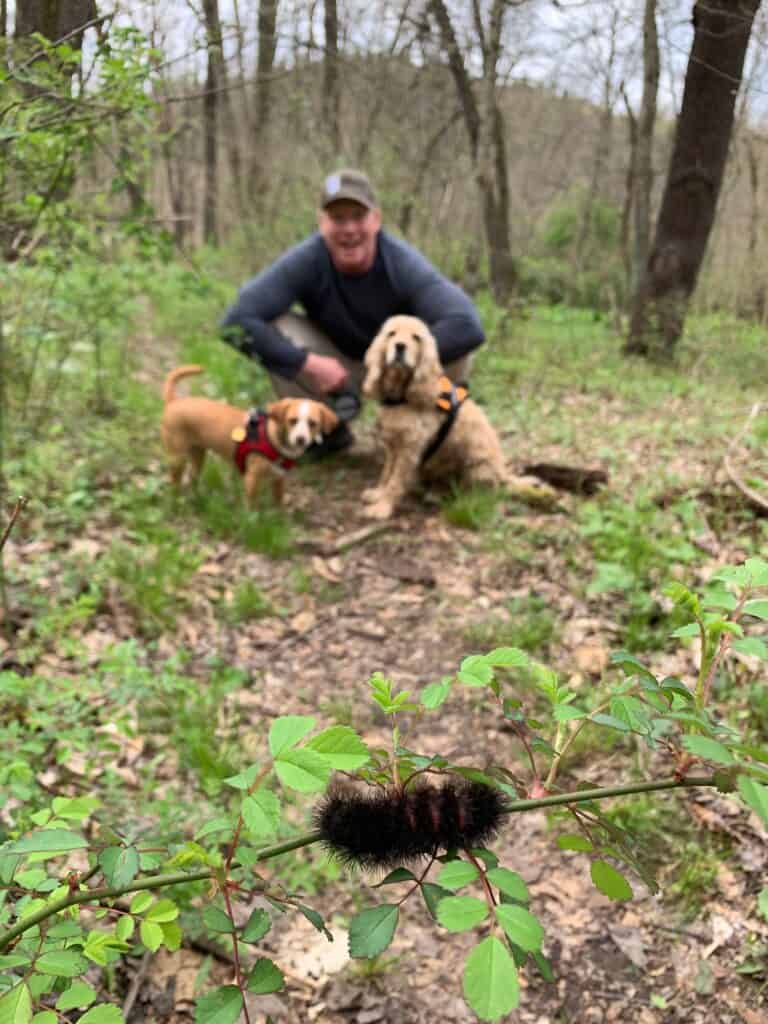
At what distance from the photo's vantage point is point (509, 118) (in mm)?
10594

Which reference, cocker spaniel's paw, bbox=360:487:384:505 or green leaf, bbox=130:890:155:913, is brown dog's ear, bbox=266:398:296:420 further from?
green leaf, bbox=130:890:155:913

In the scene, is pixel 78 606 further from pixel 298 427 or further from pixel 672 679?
pixel 672 679

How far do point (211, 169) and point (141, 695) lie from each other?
12452mm

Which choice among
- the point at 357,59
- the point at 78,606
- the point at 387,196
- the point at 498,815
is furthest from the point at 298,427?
the point at 387,196

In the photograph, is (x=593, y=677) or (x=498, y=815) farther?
(x=593, y=677)

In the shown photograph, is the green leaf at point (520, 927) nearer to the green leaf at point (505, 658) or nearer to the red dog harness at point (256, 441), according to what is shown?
the green leaf at point (505, 658)

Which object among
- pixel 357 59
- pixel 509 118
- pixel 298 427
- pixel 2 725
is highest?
pixel 509 118

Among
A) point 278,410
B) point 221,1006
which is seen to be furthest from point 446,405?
point 221,1006

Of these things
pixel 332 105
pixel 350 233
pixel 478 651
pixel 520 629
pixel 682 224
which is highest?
pixel 332 105

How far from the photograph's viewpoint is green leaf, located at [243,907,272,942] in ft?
2.51

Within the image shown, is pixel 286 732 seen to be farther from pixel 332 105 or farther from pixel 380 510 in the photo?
pixel 332 105

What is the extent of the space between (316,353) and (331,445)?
752mm

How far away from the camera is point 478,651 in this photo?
3.03m

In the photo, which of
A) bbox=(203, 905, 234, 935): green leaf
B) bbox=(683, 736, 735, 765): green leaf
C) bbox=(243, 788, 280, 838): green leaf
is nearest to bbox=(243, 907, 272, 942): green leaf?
bbox=(203, 905, 234, 935): green leaf
